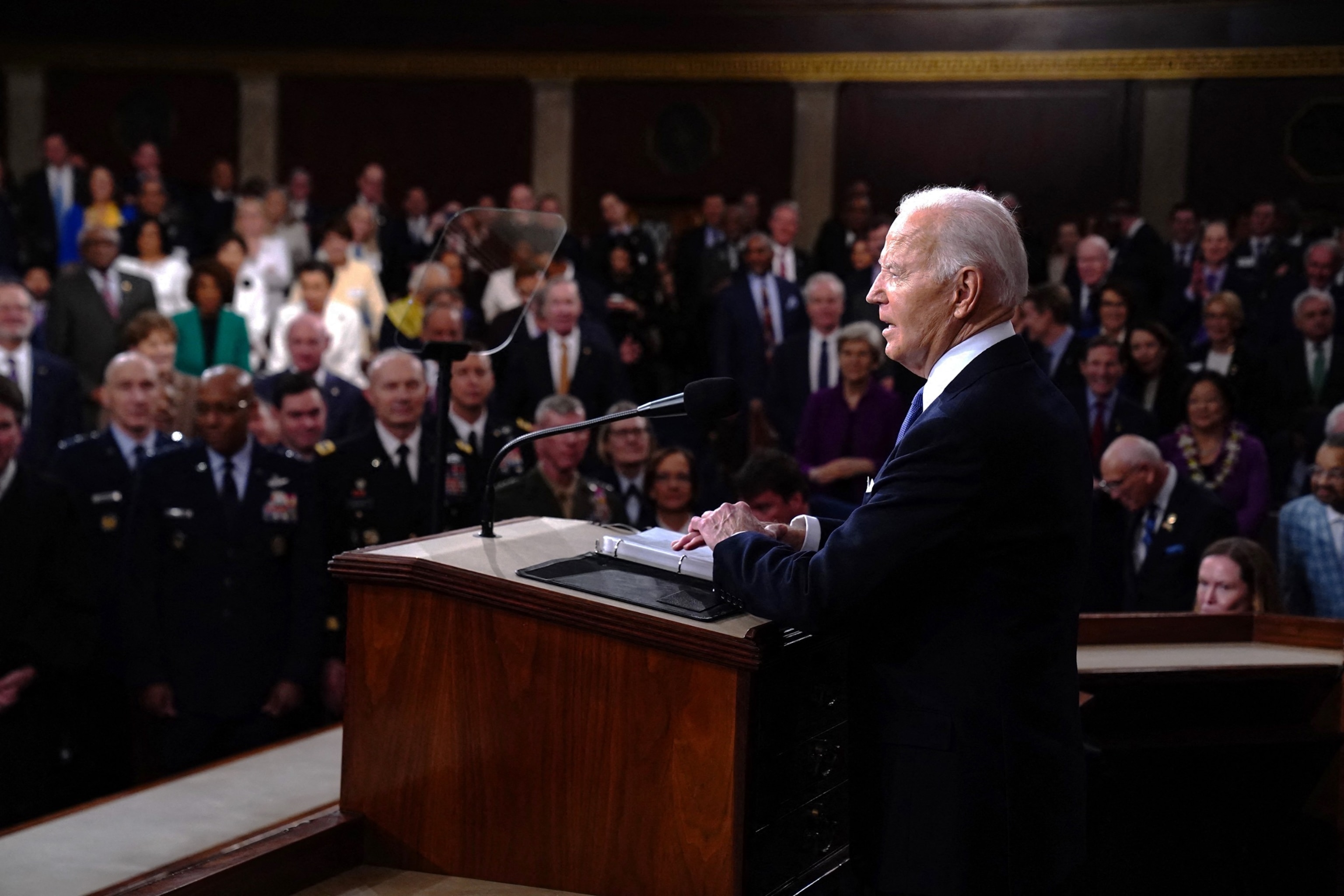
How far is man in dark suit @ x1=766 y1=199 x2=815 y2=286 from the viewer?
7.29 m

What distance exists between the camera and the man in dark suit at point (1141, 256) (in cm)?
743

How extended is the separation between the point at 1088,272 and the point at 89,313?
459 cm

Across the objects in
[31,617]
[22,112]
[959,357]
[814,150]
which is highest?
[22,112]

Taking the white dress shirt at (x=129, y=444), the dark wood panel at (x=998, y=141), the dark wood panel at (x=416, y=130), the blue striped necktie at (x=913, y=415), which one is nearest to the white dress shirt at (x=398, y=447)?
the white dress shirt at (x=129, y=444)

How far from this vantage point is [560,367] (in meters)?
5.46

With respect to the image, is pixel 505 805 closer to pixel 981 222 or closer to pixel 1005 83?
pixel 981 222

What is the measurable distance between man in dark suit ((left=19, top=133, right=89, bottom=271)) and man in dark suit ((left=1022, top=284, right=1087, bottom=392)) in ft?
20.4

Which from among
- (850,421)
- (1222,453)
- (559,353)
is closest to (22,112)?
(559,353)

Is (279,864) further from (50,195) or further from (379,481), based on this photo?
(50,195)

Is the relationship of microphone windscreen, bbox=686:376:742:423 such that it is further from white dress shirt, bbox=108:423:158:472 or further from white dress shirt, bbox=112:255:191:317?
white dress shirt, bbox=112:255:191:317

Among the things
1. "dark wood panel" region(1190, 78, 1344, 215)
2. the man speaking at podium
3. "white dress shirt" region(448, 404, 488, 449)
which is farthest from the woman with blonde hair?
"dark wood panel" region(1190, 78, 1344, 215)

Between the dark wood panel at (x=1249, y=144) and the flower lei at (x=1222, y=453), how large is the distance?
219 inches

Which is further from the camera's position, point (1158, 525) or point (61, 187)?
point (61, 187)

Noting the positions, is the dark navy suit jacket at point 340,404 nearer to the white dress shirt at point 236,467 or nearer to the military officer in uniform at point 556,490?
the military officer in uniform at point 556,490
